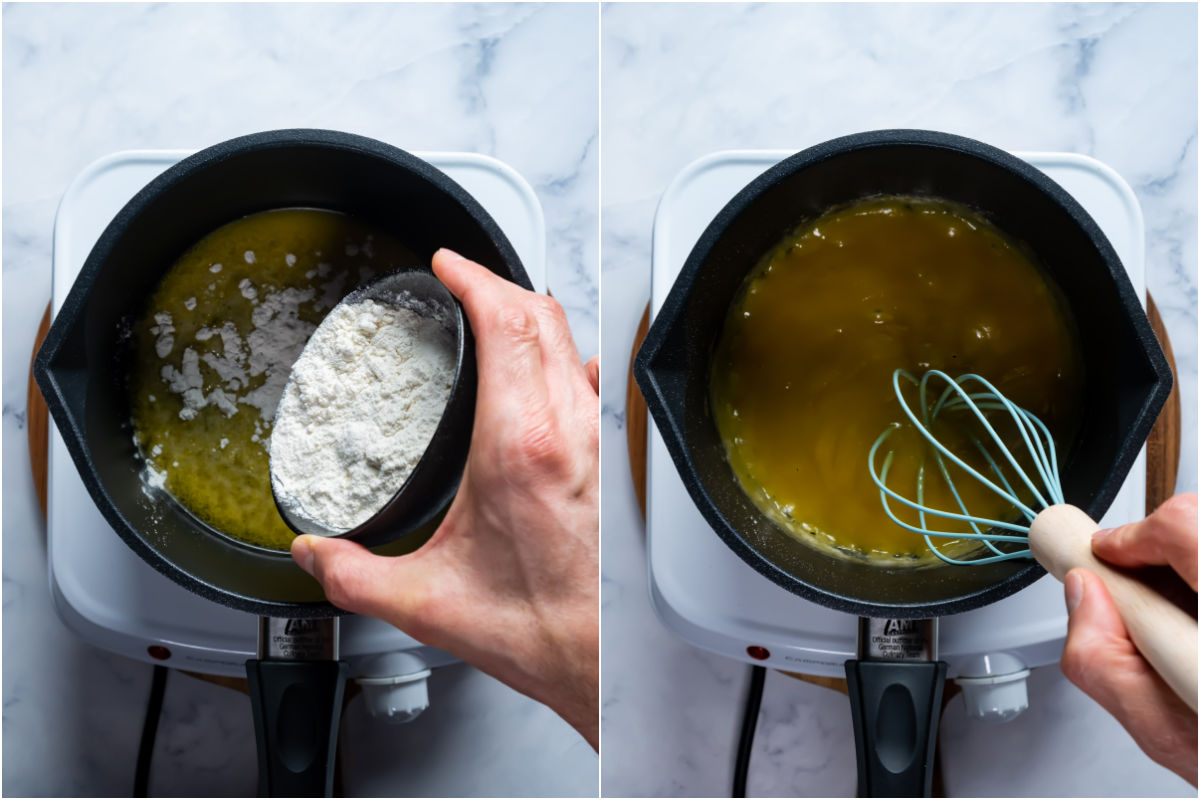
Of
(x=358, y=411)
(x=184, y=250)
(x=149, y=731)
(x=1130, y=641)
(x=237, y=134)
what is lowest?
(x=149, y=731)

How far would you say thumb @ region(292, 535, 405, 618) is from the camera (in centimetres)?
55

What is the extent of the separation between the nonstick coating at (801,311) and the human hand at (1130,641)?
5cm

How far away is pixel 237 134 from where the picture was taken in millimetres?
750

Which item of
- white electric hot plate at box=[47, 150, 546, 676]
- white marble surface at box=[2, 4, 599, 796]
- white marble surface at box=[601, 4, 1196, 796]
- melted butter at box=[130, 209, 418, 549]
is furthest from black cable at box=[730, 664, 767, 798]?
melted butter at box=[130, 209, 418, 549]

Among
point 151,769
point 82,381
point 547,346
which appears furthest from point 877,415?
point 151,769

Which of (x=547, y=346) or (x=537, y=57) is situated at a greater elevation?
(x=537, y=57)

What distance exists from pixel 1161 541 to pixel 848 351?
247 millimetres

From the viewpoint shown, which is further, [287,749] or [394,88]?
[394,88]

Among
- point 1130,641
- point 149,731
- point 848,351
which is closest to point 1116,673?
point 1130,641

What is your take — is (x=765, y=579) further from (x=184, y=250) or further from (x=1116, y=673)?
(x=184, y=250)

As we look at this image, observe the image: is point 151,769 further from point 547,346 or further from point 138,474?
point 547,346

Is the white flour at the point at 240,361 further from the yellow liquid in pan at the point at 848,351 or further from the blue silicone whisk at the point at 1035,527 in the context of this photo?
the blue silicone whisk at the point at 1035,527

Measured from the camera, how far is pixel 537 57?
2.48 ft

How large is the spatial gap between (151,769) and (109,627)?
159 millimetres
